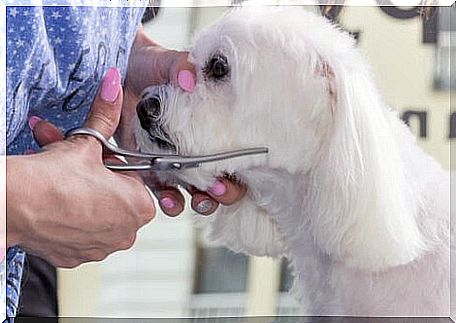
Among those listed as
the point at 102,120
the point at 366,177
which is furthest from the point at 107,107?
the point at 366,177

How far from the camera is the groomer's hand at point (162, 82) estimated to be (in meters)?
0.60

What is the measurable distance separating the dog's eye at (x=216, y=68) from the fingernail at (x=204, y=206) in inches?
4.3

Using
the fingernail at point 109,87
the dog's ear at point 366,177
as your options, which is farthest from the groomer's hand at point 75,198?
the dog's ear at point 366,177

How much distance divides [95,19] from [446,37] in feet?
0.94

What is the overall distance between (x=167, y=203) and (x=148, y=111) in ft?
0.26

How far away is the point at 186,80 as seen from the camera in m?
0.64

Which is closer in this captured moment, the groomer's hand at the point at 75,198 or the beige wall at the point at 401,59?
the groomer's hand at the point at 75,198

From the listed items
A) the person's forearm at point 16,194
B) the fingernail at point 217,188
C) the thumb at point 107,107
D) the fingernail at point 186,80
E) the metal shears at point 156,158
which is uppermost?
the fingernail at point 186,80

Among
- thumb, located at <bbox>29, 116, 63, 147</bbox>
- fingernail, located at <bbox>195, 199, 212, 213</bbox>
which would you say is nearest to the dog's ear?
fingernail, located at <bbox>195, 199, 212, 213</bbox>

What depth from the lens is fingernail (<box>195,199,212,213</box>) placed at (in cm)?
63

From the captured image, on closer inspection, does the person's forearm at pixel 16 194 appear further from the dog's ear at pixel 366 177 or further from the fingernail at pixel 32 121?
the dog's ear at pixel 366 177

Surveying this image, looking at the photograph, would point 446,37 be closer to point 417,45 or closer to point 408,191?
point 417,45

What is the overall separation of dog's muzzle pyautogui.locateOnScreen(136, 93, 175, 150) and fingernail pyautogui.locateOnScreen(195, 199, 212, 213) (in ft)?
0.18

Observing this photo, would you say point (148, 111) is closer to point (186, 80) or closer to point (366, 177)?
point (186, 80)
